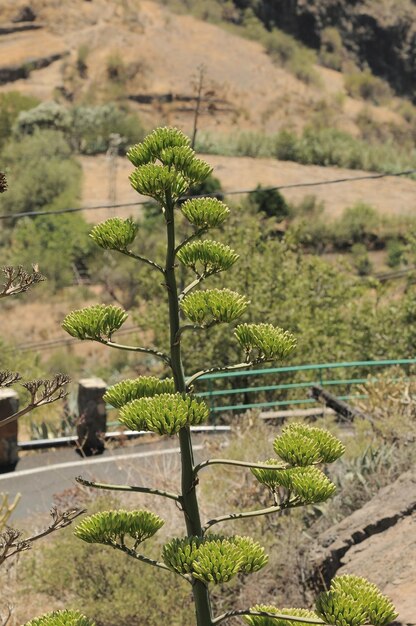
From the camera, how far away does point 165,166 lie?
4430 millimetres

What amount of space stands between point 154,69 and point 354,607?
3179 inches

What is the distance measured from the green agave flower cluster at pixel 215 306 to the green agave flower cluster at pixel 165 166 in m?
0.48

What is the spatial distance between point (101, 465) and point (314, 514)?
4.75 m

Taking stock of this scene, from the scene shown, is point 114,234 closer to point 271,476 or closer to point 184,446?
point 184,446

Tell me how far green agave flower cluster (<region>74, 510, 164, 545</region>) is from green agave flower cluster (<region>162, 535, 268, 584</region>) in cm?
46

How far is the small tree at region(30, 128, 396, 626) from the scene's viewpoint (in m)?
4.30

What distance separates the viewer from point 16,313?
1930 inches

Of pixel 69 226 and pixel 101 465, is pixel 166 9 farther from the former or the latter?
pixel 101 465

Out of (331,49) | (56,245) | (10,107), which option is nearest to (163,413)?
(56,245)

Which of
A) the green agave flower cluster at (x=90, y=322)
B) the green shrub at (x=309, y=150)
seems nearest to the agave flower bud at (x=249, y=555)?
the green agave flower cluster at (x=90, y=322)

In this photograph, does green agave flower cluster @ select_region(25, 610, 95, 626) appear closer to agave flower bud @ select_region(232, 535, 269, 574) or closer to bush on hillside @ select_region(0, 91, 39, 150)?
agave flower bud @ select_region(232, 535, 269, 574)

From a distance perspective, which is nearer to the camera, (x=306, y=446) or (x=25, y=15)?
(x=306, y=446)

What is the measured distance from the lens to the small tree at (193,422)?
430cm

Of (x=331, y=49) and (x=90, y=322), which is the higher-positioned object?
(x=331, y=49)
